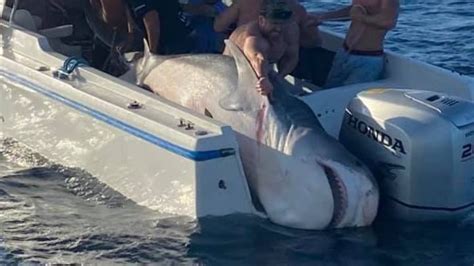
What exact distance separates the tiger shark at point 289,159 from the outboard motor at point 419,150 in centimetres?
16

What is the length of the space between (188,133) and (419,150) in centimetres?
118

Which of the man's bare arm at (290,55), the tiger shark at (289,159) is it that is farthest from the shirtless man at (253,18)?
the tiger shark at (289,159)

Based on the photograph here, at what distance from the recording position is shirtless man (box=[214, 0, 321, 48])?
7.82 m

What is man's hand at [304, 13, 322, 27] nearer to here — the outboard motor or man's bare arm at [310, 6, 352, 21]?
man's bare arm at [310, 6, 352, 21]

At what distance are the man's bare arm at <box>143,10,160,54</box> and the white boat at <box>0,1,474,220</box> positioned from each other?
55cm

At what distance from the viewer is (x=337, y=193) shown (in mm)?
6516

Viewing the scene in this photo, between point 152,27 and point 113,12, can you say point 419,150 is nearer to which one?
point 152,27

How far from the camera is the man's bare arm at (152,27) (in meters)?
7.88

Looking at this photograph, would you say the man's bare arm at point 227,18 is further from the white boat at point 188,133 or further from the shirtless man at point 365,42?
the white boat at point 188,133

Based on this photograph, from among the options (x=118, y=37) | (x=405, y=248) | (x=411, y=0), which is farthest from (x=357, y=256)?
(x=411, y=0)

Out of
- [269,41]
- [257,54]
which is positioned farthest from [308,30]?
[257,54]

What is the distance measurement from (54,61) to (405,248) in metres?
2.46

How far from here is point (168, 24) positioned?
26.8 feet

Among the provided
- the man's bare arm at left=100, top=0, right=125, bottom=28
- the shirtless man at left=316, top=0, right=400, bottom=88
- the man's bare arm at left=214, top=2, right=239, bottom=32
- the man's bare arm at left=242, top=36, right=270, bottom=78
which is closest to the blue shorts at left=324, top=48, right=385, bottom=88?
the shirtless man at left=316, top=0, right=400, bottom=88
